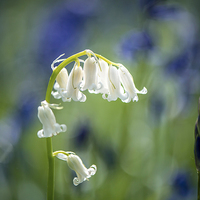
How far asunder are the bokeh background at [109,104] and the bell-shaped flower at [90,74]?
39cm

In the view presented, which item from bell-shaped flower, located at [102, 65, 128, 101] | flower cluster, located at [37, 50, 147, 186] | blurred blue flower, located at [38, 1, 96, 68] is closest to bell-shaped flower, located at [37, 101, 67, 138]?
flower cluster, located at [37, 50, 147, 186]

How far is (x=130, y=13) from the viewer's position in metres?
0.94

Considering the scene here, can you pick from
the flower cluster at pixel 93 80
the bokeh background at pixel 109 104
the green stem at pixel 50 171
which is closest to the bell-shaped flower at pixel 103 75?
the flower cluster at pixel 93 80

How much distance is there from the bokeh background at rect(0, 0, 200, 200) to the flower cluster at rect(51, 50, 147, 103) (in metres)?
0.37

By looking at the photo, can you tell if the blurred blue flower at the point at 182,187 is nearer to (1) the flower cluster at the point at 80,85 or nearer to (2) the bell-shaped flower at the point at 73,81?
(1) the flower cluster at the point at 80,85

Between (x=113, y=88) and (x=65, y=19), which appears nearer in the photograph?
(x=113, y=88)

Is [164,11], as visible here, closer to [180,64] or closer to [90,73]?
[180,64]

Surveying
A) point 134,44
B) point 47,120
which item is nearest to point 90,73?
point 47,120

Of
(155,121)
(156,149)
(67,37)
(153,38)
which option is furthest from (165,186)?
(67,37)

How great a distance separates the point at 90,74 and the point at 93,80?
0.04ft

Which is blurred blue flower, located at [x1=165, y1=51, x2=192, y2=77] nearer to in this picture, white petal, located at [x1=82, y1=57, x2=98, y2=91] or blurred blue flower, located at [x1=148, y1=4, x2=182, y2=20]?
blurred blue flower, located at [x1=148, y1=4, x2=182, y2=20]

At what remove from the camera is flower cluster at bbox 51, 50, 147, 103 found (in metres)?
0.39

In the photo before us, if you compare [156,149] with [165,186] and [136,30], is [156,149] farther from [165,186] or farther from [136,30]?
[136,30]

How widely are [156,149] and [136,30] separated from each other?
1.51 ft
